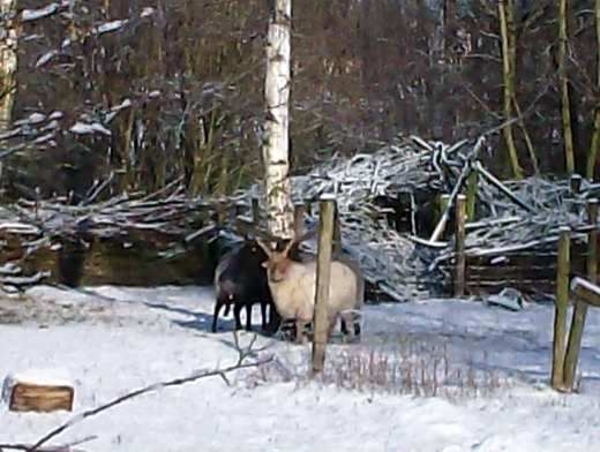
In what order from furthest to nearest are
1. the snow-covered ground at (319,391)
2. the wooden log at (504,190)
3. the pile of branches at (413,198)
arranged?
the wooden log at (504,190), the pile of branches at (413,198), the snow-covered ground at (319,391)

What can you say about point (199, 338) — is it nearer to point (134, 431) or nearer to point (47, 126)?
point (47, 126)

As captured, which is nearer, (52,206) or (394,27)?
(52,206)

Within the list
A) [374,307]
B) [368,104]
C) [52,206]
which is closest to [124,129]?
[52,206]

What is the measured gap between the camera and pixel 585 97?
23594mm

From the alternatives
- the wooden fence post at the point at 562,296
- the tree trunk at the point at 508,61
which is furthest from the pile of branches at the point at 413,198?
the wooden fence post at the point at 562,296

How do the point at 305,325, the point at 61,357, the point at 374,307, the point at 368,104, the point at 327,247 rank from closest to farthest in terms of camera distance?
the point at 327,247
the point at 61,357
the point at 305,325
the point at 374,307
the point at 368,104

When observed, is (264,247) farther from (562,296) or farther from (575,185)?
(575,185)

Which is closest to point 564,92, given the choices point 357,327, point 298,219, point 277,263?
point 298,219

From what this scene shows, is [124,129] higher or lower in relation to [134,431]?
higher

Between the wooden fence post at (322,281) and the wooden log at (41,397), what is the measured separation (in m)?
2.27

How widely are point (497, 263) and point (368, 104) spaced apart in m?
8.24

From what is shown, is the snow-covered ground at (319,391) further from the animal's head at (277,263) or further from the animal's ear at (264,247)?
the animal's ear at (264,247)

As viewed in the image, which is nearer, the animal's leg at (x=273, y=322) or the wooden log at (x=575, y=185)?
the animal's leg at (x=273, y=322)

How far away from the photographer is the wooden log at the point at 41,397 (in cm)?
841
